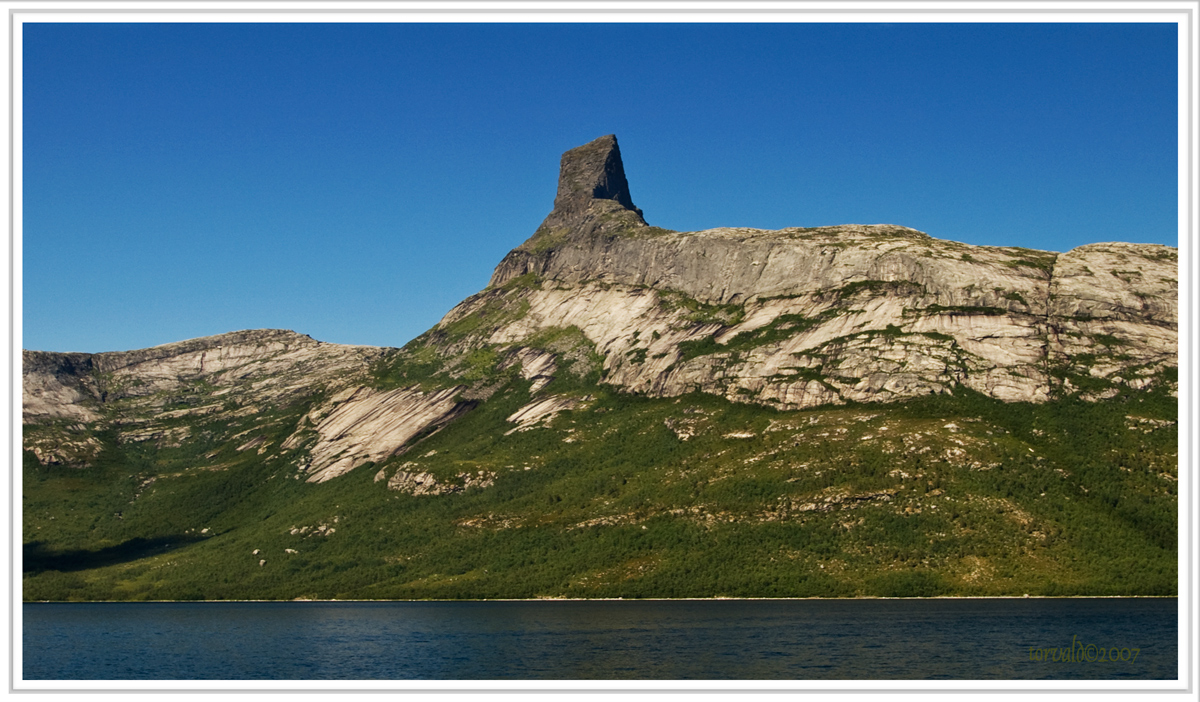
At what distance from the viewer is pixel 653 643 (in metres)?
116

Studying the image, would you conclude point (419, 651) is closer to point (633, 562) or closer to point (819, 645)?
point (819, 645)

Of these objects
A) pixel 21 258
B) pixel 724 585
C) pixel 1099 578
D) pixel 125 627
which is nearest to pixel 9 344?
pixel 21 258

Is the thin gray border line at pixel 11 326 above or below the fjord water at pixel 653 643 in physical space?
above

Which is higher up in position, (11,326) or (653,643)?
(11,326)

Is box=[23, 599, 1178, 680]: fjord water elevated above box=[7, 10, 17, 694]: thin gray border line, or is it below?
below

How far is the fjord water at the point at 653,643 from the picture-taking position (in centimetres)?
9662

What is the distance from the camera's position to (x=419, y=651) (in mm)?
117875

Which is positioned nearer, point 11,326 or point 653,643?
point 11,326

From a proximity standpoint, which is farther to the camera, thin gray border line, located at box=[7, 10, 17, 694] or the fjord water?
the fjord water

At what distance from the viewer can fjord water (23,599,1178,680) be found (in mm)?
96625

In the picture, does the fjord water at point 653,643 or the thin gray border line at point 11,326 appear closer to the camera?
the thin gray border line at point 11,326
